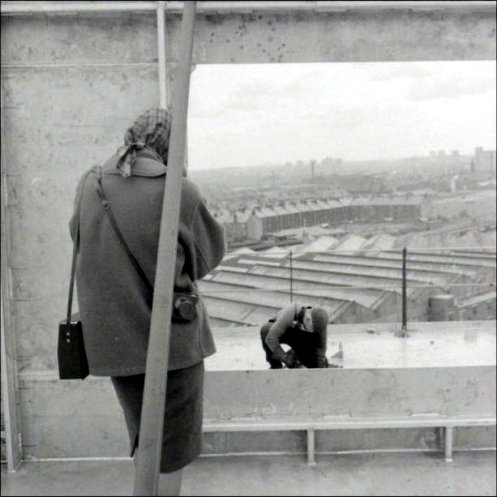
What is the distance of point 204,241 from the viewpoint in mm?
1438

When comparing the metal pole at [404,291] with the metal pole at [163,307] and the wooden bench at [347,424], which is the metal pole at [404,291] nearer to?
the wooden bench at [347,424]

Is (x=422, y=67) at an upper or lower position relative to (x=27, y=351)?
upper

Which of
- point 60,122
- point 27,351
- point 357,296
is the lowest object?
point 27,351

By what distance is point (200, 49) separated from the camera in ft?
8.66

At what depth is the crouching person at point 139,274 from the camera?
1386 millimetres

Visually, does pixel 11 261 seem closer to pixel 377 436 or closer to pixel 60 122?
pixel 60 122

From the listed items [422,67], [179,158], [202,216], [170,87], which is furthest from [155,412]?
[422,67]

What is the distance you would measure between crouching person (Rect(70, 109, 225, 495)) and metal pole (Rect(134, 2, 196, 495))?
597 mm

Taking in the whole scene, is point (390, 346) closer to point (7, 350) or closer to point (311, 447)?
point (311, 447)

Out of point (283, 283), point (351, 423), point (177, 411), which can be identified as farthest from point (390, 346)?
point (177, 411)

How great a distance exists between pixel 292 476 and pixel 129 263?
1.62m

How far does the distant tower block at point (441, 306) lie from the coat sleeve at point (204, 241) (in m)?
1.94

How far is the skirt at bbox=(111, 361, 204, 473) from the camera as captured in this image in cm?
141

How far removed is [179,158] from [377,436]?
240 cm
